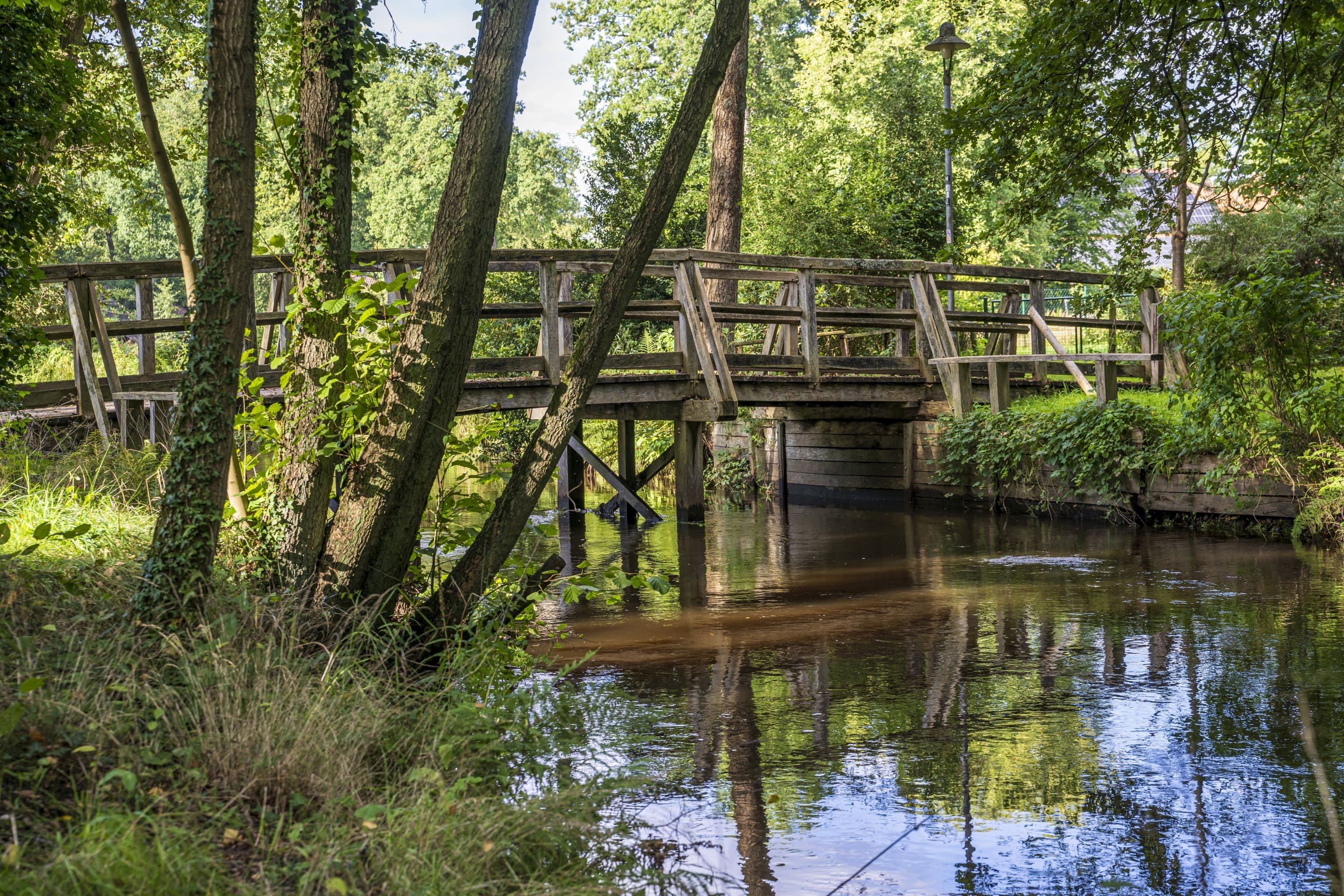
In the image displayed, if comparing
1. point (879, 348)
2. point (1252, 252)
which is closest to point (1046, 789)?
point (879, 348)

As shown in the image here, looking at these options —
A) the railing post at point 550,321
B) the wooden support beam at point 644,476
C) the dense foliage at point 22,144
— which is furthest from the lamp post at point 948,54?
the dense foliage at point 22,144

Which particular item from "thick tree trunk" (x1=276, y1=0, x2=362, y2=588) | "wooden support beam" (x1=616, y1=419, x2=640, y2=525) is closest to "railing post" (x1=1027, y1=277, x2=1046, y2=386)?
"wooden support beam" (x1=616, y1=419, x2=640, y2=525)

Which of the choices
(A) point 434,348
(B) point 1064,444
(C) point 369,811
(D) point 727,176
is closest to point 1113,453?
(B) point 1064,444

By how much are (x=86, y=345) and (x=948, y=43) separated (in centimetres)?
1146

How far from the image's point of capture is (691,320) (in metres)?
12.4

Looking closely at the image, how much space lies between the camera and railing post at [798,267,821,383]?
1342 cm

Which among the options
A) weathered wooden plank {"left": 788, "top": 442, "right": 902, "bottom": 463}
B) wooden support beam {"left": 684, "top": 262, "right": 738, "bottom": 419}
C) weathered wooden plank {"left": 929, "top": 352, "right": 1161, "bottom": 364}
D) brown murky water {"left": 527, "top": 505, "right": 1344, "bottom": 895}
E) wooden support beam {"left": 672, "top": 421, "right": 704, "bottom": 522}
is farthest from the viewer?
weathered wooden plank {"left": 788, "top": 442, "right": 902, "bottom": 463}

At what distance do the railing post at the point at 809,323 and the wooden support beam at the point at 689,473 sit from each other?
4.79ft

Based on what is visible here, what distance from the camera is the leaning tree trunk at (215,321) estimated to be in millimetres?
4762

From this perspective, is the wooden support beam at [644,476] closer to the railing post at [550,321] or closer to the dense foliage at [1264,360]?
the railing post at [550,321]

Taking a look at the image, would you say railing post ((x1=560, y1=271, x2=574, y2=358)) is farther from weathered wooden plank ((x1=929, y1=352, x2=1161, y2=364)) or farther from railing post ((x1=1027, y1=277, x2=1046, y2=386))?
railing post ((x1=1027, y1=277, x2=1046, y2=386))

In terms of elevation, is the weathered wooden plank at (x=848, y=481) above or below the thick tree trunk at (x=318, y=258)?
below

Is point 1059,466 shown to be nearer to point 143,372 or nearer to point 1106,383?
point 1106,383

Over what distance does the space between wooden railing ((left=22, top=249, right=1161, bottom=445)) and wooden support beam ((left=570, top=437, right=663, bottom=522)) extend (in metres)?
1.39
